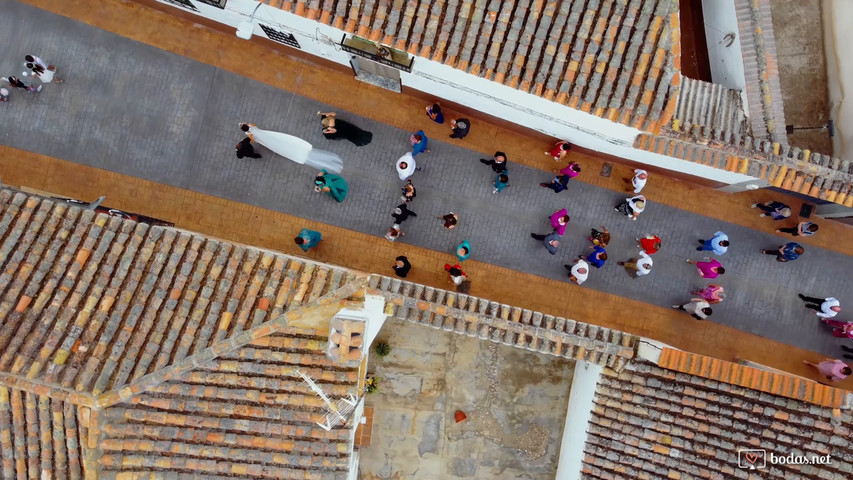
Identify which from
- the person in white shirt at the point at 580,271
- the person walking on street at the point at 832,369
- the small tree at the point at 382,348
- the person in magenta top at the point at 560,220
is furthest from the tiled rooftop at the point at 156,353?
the person walking on street at the point at 832,369

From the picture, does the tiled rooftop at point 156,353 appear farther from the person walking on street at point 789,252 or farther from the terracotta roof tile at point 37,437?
the person walking on street at point 789,252

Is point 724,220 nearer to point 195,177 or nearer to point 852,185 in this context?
point 852,185

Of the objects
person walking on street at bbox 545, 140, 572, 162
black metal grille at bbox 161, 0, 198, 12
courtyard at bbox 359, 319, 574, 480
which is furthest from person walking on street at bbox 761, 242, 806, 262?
black metal grille at bbox 161, 0, 198, 12

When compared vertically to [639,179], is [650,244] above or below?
below

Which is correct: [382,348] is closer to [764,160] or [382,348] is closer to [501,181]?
[501,181]

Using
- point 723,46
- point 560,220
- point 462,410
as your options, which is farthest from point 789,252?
point 462,410

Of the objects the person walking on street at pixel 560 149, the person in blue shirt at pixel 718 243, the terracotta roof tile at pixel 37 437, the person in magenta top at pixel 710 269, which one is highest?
the person walking on street at pixel 560 149
